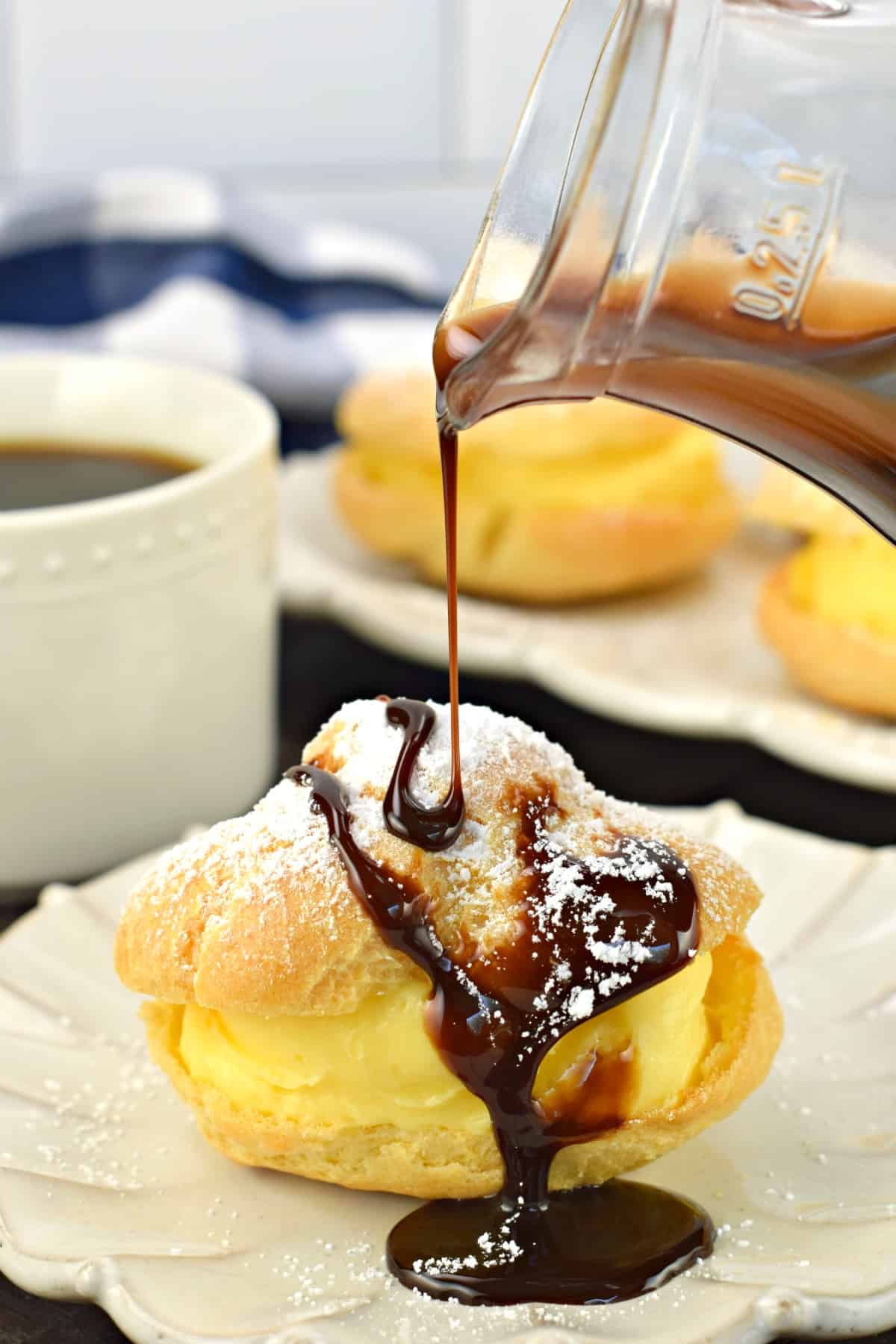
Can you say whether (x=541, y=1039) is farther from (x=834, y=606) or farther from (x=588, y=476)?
(x=588, y=476)

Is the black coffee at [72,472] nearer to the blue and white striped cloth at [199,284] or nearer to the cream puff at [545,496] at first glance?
the cream puff at [545,496]

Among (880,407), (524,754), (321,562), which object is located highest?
(880,407)

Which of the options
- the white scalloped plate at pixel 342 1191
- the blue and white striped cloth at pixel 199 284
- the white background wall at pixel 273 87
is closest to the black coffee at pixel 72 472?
the white scalloped plate at pixel 342 1191

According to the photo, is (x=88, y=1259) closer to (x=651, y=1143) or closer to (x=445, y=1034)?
(x=445, y=1034)

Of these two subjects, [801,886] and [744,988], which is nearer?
[744,988]

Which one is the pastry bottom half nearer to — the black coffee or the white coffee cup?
the white coffee cup

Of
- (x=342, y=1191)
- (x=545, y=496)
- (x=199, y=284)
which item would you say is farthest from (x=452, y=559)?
(x=199, y=284)

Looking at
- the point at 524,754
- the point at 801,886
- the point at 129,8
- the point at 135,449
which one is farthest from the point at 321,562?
the point at 129,8

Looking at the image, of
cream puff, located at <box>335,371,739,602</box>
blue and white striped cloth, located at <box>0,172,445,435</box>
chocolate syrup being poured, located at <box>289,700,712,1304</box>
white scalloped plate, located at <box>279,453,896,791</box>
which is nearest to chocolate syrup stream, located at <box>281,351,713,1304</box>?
chocolate syrup being poured, located at <box>289,700,712,1304</box>
